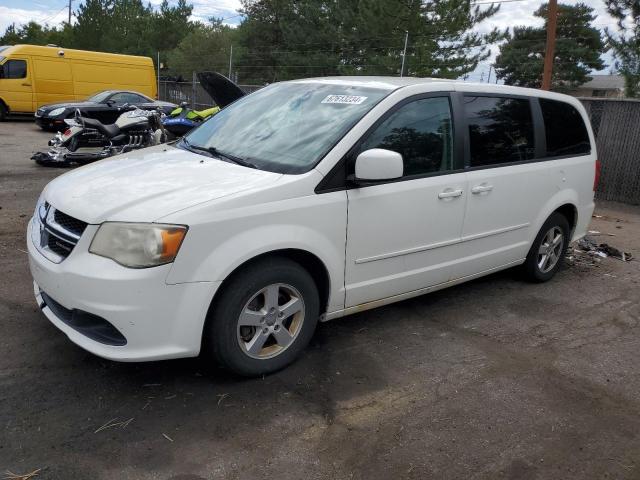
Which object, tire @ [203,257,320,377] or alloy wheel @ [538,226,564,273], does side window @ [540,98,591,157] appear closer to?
alloy wheel @ [538,226,564,273]

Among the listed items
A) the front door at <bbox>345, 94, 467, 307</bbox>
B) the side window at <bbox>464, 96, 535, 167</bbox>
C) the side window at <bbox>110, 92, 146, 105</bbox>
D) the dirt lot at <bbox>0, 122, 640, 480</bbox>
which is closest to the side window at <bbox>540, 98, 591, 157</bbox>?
the side window at <bbox>464, 96, 535, 167</bbox>

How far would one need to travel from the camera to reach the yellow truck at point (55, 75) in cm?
1808

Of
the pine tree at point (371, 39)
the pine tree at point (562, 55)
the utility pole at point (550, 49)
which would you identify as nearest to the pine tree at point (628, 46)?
the utility pole at point (550, 49)

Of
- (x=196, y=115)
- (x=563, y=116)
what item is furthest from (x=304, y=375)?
(x=196, y=115)

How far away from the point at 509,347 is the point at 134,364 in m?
2.56

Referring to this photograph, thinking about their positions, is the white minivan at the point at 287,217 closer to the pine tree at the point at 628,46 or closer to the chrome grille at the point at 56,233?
the chrome grille at the point at 56,233

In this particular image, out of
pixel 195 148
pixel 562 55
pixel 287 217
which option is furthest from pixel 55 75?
pixel 562 55

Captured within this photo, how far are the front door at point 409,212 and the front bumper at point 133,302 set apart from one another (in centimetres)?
109

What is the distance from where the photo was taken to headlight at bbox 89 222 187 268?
285cm

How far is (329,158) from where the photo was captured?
3.45 metres

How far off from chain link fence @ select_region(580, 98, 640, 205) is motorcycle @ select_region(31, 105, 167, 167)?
25.7 feet

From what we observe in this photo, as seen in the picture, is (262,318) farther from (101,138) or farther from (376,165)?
(101,138)

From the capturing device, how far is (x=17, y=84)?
18156 millimetres

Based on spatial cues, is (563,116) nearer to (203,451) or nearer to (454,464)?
(454,464)
